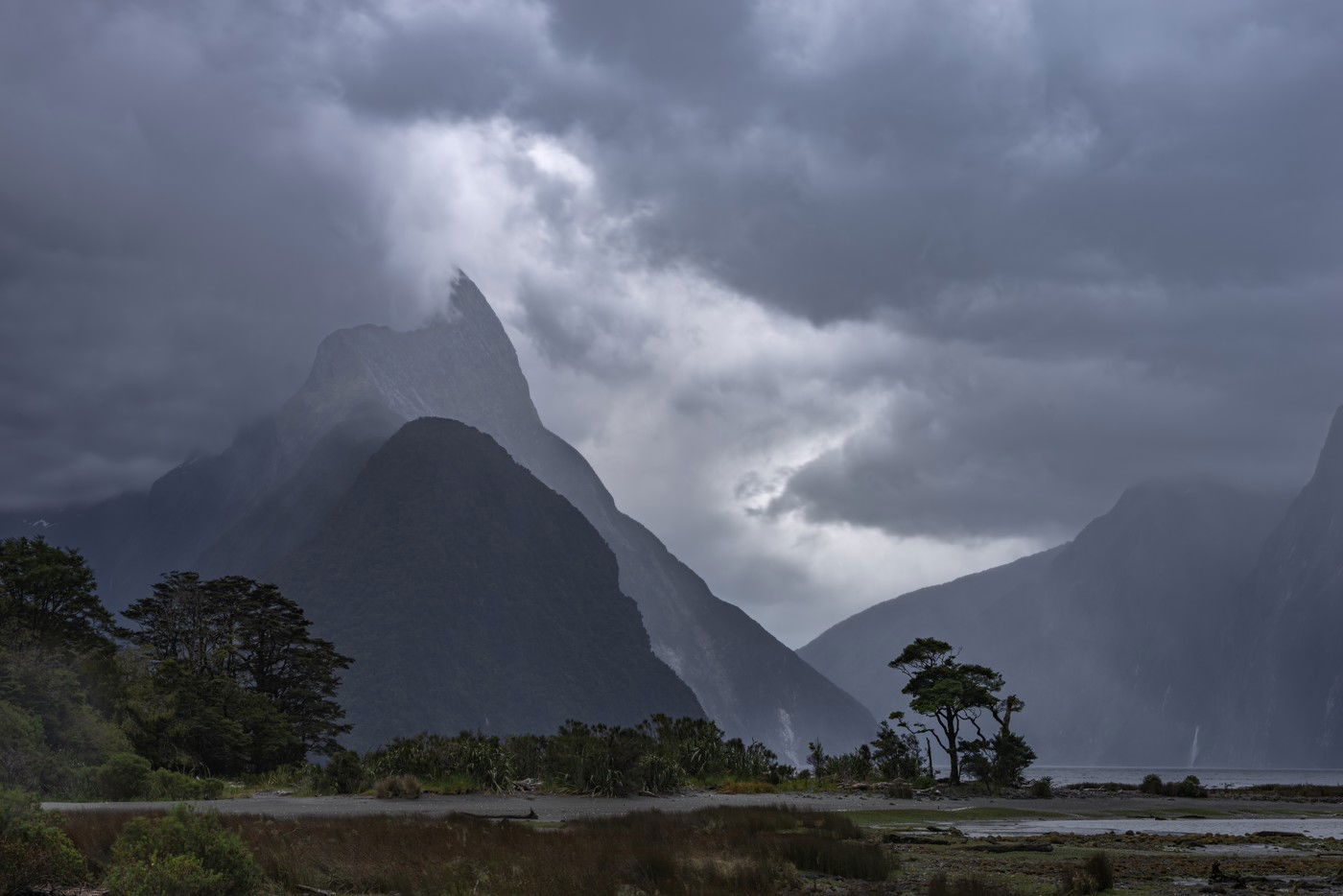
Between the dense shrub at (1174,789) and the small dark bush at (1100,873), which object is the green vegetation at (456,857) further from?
the dense shrub at (1174,789)

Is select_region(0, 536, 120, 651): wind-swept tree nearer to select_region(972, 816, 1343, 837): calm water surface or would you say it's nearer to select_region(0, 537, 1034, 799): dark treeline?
select_region(0, 537, 1034, 799): dark treeline

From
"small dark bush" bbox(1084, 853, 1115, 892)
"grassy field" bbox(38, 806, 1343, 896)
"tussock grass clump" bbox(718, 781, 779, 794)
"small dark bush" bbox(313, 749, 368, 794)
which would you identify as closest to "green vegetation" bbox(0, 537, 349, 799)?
"small dark bush" bbox(313, 749, 368, 794)

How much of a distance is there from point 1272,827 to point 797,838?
23.2m

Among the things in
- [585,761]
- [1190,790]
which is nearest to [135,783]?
[585,761]

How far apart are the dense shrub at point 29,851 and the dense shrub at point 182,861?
0.77 meters

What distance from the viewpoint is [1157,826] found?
38.6m

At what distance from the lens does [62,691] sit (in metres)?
48.7

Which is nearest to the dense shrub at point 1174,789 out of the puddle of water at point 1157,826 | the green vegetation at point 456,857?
the puddle of water at point 1157,826

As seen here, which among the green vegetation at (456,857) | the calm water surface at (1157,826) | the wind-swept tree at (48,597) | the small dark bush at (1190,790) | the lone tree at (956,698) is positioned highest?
the wind-swept tree at (48,597)

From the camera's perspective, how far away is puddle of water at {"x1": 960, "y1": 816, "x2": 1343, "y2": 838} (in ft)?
113

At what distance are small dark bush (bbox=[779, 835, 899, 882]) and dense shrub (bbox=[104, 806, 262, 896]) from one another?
1087 centimetres

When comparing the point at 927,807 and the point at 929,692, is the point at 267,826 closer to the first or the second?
the point at 927,807

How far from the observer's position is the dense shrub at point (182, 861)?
48.0ft

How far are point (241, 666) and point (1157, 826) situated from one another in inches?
2576
